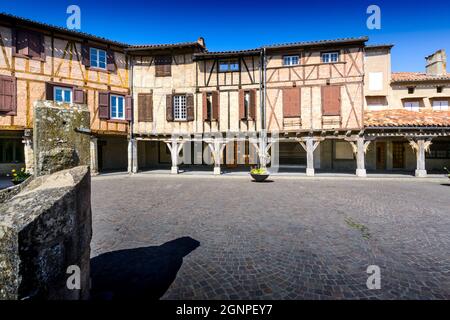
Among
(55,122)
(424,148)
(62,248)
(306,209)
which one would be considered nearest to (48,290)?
(62,248)

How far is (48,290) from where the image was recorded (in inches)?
60.8

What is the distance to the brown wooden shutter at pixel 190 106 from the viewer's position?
1481 centimetres

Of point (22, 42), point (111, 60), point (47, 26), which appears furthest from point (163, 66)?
point (22, 42)

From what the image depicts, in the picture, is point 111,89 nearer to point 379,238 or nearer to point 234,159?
point 234,159

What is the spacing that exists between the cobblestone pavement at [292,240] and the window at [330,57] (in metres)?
9.63

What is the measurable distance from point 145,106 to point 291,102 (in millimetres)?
9775

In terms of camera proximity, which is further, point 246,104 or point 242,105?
point 246,104

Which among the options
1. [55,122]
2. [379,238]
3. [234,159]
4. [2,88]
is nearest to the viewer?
[55,122]

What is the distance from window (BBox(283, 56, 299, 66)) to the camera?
14402 millimetres

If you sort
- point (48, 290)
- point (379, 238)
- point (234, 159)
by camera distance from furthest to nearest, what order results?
point (234, 159)
point (379, 238)
point (48, 290)

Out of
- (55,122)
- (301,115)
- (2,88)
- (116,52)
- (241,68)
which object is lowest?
(55,122)

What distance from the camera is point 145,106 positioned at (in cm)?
1517

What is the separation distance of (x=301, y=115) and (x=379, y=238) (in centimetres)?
1075

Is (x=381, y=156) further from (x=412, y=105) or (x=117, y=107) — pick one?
(x=117, y=107)
